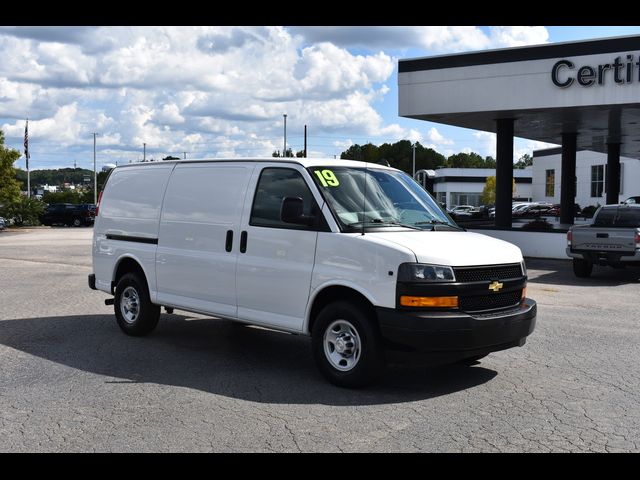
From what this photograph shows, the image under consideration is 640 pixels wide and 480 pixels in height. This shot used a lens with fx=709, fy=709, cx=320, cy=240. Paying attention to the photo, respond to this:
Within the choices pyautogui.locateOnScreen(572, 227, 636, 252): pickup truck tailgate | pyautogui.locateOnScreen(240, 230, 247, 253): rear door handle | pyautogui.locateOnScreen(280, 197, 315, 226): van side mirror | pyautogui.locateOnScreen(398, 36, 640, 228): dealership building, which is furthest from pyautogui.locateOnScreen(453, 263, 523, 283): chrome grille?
pyautogui.locateOnScreen(398, 36, 640, 228): dealership building

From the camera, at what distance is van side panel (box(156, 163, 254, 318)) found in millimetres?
7473

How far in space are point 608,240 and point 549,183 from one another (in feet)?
228

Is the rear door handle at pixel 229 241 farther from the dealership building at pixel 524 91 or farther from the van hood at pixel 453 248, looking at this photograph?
the dealership building at pixel 524 91

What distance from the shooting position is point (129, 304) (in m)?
8.93

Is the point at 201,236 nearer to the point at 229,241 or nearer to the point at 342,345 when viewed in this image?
the point at 229,241

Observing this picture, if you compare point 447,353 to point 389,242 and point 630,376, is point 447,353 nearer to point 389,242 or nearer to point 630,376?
point 389,242

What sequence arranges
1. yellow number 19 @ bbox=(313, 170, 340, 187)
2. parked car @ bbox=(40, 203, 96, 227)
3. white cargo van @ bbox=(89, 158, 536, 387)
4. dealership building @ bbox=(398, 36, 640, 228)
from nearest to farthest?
white cargo van @ bbox=(89, 158, 536, 387) → yellow number 19 @ bbox=(313, 170, 340, 187) → dealership building @ bbox=(398, 36, 640, 228) → parked car @ bbox=(40, 203, 96, 227)

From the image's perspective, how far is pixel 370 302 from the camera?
247 inches

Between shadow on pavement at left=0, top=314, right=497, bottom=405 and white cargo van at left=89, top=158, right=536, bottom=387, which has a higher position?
white cargo van at left=89, top=158, right=536, bottom=387

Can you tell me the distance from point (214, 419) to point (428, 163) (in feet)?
426

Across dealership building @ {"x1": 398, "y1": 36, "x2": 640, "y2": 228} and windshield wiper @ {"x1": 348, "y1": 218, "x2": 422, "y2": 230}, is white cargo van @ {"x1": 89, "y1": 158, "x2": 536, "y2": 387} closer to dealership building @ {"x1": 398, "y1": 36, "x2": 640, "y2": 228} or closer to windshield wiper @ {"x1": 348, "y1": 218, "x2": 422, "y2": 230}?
windshield wiper @ {"x1": 348, "y1": 218, "x2": 422, "y2": 230}

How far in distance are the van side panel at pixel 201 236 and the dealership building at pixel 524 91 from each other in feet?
51.0

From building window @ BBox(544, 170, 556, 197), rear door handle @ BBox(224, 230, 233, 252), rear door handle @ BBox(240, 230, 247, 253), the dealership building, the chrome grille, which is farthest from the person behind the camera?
building window @ BBox(544, 170, 556, 197)
